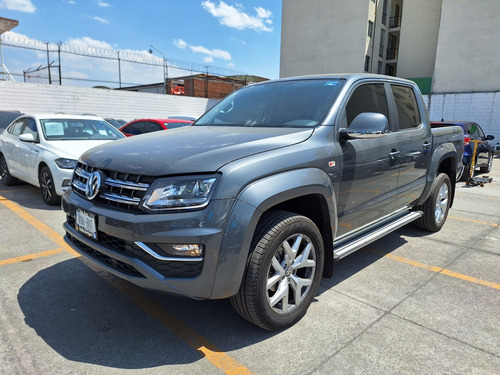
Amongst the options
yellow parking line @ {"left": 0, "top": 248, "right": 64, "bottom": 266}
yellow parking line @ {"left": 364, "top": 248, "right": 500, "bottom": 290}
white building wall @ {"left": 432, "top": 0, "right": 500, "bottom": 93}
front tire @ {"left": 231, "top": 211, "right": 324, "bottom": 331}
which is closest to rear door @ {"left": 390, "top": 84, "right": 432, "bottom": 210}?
yellow parking line @ {"left": 364, "top": 248, "right": 500, "bottom": 290}

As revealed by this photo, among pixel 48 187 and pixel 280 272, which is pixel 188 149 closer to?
pixel 280 272

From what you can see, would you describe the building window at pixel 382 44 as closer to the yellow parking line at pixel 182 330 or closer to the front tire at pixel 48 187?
the front tire at pixel 48 187

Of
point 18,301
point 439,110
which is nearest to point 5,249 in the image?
point 18,301

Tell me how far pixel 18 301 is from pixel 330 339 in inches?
99.9

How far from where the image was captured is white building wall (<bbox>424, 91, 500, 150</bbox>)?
Result: 2273 cm

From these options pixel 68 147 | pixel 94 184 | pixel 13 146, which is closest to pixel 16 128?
pixel 13 146

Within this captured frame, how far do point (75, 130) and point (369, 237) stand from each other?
589 centimetres

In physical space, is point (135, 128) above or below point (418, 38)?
below

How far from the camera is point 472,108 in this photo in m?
23.5

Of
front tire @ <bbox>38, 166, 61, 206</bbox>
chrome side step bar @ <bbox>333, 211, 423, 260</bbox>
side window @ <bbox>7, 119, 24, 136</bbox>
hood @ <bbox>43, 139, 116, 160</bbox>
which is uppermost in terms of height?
side window @ <bbox>7, 119, 24, 136</bbox>

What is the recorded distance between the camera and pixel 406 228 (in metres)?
5.15

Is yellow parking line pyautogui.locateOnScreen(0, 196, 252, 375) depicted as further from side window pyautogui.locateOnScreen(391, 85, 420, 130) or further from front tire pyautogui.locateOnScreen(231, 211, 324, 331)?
side window pyautogui.locateOnScreen(391, 85, 420, 130)

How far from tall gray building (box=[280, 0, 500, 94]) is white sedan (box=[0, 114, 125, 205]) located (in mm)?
25986

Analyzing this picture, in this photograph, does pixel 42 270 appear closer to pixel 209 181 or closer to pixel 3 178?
pixel 209 181
